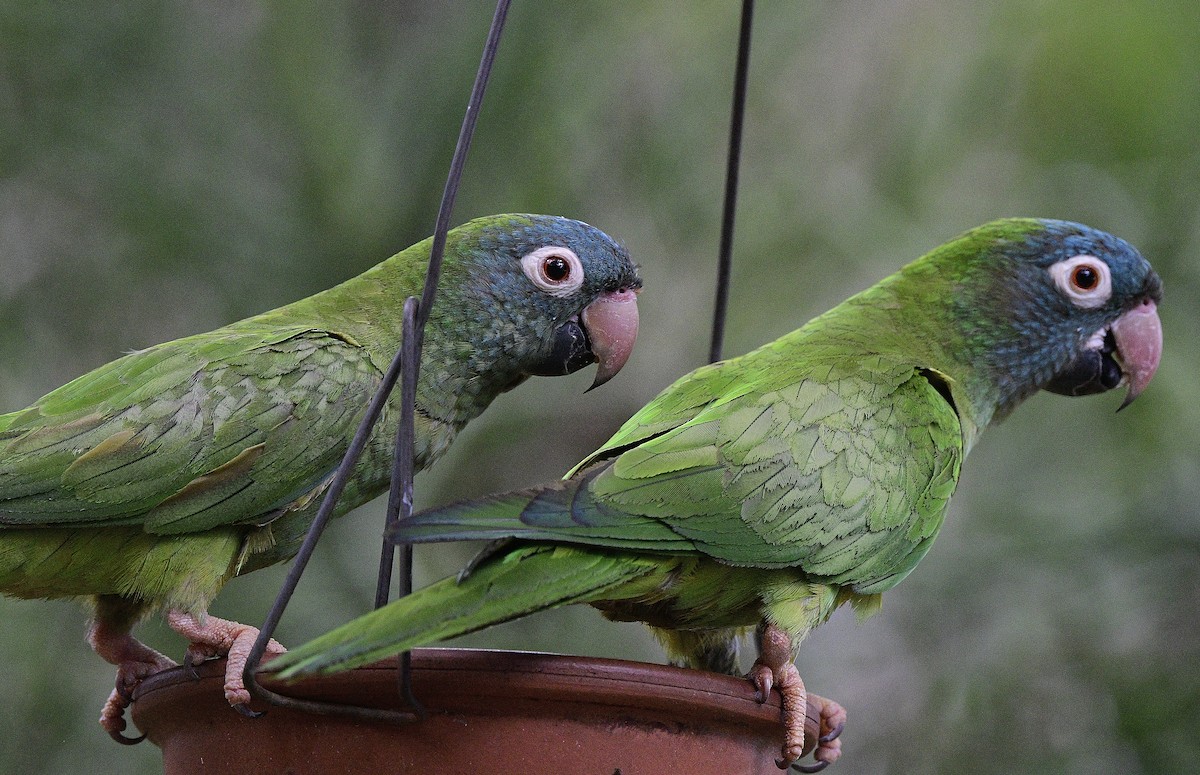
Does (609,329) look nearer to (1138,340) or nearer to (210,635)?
A: (210,635)

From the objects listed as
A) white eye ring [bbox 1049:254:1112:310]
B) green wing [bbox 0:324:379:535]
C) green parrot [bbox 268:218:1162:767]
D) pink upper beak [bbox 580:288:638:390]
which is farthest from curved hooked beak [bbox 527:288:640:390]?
white eye ring [bbox 1049:254:1112:310]

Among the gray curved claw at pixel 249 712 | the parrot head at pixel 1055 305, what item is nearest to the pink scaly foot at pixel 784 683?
the gray curved claw at pixel 249 712

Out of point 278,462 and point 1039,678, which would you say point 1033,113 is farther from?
point 278,462

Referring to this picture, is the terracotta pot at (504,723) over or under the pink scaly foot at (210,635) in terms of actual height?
over

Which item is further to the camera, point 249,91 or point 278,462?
point 249,91

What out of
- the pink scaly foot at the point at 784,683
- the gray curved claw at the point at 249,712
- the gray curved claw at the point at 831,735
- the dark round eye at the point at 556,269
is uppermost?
the dark round eye at the point at 556,269

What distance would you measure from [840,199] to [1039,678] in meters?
1.89

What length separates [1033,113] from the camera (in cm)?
447

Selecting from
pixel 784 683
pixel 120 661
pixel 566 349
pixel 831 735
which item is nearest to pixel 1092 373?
pixel 831 735

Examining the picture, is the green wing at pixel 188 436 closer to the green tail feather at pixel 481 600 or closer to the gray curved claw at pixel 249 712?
the gray curved claw at pixel 249 712

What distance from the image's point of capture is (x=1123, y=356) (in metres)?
2.70

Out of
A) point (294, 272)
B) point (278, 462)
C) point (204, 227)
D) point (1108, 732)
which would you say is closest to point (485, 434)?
point (294, 272)

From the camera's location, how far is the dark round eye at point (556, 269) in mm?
2480

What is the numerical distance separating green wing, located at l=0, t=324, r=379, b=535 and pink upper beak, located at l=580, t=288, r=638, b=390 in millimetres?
511
